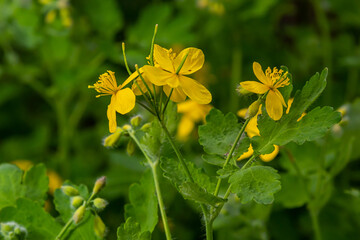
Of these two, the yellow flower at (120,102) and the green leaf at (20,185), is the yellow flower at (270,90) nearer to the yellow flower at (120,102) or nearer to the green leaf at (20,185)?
the yellow flower at (120,102)

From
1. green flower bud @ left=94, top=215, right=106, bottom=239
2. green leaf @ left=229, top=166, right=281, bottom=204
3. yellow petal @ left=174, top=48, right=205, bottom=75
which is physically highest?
yellow petal @ left=174, top=48, right=205, bottom=75

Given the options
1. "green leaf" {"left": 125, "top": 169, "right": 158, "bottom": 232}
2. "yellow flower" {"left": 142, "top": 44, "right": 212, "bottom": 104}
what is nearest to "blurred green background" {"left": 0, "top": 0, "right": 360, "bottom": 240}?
"green leaf" {"left": 125, "top": 169, "right": 158, "bottom": 232}

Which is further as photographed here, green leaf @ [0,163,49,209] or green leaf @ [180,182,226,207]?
green leaf @ [0,163,49,209]

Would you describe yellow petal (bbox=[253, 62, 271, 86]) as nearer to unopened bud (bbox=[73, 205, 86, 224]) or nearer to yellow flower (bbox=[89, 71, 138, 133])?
yellow flower (bbox=[89, 71, 138, 133])

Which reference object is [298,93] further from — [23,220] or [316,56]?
[316,56]

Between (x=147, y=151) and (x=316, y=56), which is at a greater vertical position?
(x=147, y=151)

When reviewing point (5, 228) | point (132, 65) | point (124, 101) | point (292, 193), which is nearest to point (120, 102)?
point (124, 101)

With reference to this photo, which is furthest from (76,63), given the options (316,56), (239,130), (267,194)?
(267,194)

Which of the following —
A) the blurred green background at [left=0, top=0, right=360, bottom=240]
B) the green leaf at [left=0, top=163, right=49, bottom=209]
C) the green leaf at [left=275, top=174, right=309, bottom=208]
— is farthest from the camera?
the blurred green background at [left=0, top=0, right=360, bottom=240]

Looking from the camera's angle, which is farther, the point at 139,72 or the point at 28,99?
the point at 28,99
